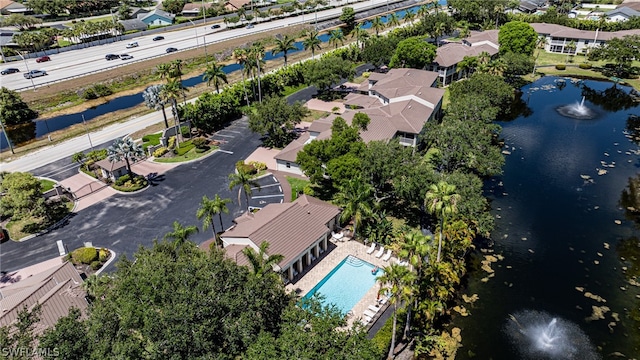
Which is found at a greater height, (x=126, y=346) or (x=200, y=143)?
(x=126, y=346)

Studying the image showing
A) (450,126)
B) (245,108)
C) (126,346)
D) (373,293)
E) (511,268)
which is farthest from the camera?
(245,108)

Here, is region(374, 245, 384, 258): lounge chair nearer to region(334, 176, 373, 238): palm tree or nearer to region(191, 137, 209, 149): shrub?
region(334, 176, 373, 238): palm tree

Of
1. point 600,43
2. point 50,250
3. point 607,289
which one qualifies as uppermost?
point 600,43

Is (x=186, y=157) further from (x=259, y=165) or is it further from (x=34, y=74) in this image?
(x=34, y=74)

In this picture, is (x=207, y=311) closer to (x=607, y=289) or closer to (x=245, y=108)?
(x=607, y=289)

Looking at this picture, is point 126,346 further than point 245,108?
No

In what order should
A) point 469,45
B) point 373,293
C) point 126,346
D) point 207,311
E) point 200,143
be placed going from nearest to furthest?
point 126,346
point 207,311
point 373,293
point 200,143
point 469,45

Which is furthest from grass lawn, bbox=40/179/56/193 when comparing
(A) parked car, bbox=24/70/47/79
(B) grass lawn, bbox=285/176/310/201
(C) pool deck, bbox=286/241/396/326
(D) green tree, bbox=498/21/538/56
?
(D) green tree, bbox=498/21/538/56

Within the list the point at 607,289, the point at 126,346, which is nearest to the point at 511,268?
the point at 607,289
